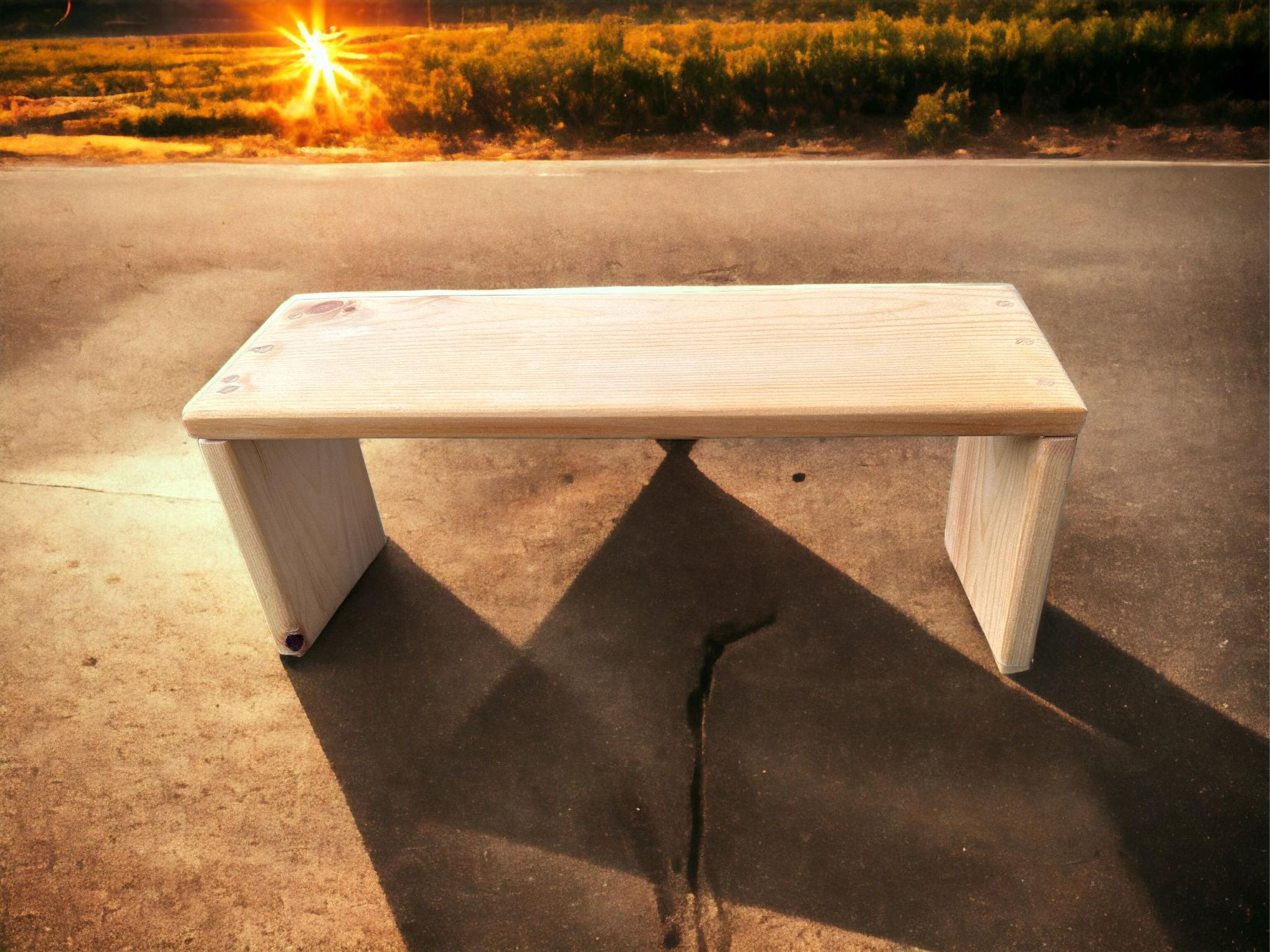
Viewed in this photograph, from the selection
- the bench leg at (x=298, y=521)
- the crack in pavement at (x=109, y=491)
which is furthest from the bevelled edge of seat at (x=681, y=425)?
the crack in pavement at (x=109, y=491)

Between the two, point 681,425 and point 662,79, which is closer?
point 681,425

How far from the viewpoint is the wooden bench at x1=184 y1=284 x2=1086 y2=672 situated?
1409 mm

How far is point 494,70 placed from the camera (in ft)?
17.2

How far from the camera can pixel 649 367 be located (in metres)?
1.52

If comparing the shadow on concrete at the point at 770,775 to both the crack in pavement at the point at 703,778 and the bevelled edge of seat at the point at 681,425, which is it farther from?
the bevelled edge of seat at the point at 681,425

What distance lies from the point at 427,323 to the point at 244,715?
78cm

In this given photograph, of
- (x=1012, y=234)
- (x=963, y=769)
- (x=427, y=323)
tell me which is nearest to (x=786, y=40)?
(x=1012, y=234)

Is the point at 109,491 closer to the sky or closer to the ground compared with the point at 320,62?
closer to the ground

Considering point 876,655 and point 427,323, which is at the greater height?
point 427,323

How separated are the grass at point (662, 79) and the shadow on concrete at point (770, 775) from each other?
3817 mm

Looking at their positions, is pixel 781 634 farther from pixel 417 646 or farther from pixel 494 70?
pixel 494 70

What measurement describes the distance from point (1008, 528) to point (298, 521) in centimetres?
128

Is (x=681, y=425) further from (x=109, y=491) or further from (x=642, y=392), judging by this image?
(x=109, y=491)

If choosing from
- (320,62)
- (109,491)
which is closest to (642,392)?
(109,491)
